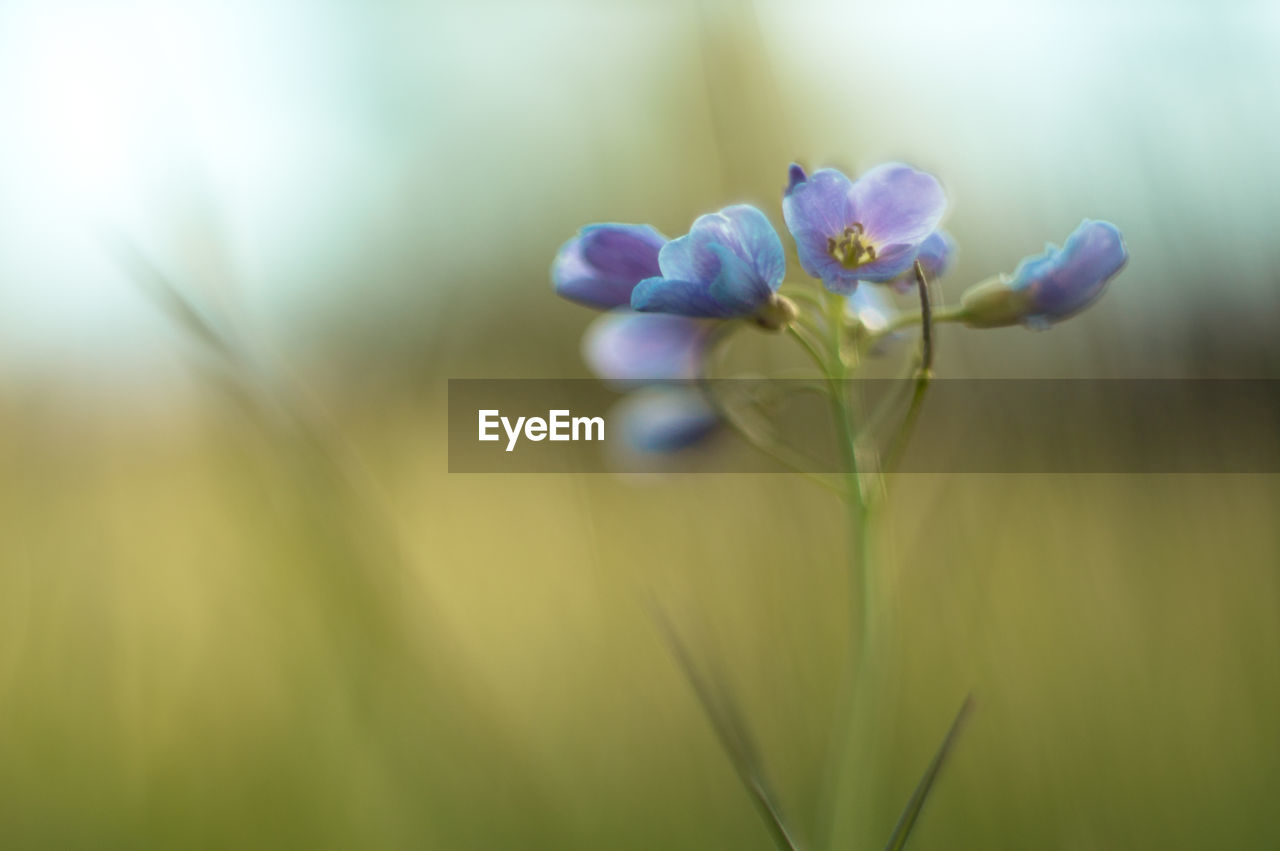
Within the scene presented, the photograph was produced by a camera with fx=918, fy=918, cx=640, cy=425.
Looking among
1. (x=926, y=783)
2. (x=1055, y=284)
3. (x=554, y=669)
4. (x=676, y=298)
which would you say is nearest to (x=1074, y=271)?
(x=1055, y=284)

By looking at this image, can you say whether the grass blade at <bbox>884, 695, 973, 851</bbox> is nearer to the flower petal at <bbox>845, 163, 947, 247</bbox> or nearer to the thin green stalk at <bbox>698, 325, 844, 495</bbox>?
the thin green stalk at <bbox>698, 325, 844, 495</bbox>

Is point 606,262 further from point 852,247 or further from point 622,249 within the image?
point 852,247

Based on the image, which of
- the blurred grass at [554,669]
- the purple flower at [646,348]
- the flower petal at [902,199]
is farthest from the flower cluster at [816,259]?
the blurred grass at [554,669]

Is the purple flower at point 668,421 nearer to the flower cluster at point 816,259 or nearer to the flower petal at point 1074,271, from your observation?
the flower cluster at point 816,259

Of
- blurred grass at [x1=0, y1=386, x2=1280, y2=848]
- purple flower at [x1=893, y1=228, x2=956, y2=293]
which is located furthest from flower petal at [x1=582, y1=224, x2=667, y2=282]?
blurred grass at [x1=0, y1=386, x2=1280, y2=848]

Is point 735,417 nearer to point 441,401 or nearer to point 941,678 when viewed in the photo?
point 941,678

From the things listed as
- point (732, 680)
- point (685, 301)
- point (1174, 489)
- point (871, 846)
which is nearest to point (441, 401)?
point (732, 680)

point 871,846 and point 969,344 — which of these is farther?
point 969,344
